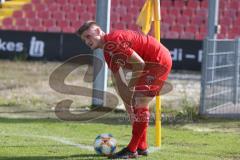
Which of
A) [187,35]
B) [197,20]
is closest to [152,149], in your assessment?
[187,35]

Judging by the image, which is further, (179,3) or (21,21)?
(21,21)

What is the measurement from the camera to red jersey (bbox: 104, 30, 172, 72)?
24.8 ft

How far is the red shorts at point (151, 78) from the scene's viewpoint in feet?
26.1

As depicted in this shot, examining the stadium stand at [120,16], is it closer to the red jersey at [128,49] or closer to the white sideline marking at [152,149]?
the white sideline marking at [152,149]

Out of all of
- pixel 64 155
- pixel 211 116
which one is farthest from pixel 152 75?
pixel 211 116

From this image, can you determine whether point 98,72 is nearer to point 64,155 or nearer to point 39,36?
point 64,155

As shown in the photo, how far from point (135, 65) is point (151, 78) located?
0.38 metres

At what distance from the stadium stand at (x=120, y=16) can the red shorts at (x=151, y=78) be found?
50.1 feet

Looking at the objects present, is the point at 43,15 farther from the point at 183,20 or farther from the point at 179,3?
the point at 183,20

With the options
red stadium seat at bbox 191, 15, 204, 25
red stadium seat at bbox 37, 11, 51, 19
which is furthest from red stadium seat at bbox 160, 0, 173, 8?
red stadium seat at bbox 37, 11, 51, 19

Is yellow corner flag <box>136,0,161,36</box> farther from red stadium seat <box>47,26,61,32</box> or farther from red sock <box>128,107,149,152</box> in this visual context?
red stadium seat <box>47,26,61,32</box>

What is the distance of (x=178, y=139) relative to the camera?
981 cm

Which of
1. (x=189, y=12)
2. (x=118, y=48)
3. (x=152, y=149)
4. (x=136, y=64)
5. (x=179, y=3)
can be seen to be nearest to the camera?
(x=118, y=48)

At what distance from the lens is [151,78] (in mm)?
8023
